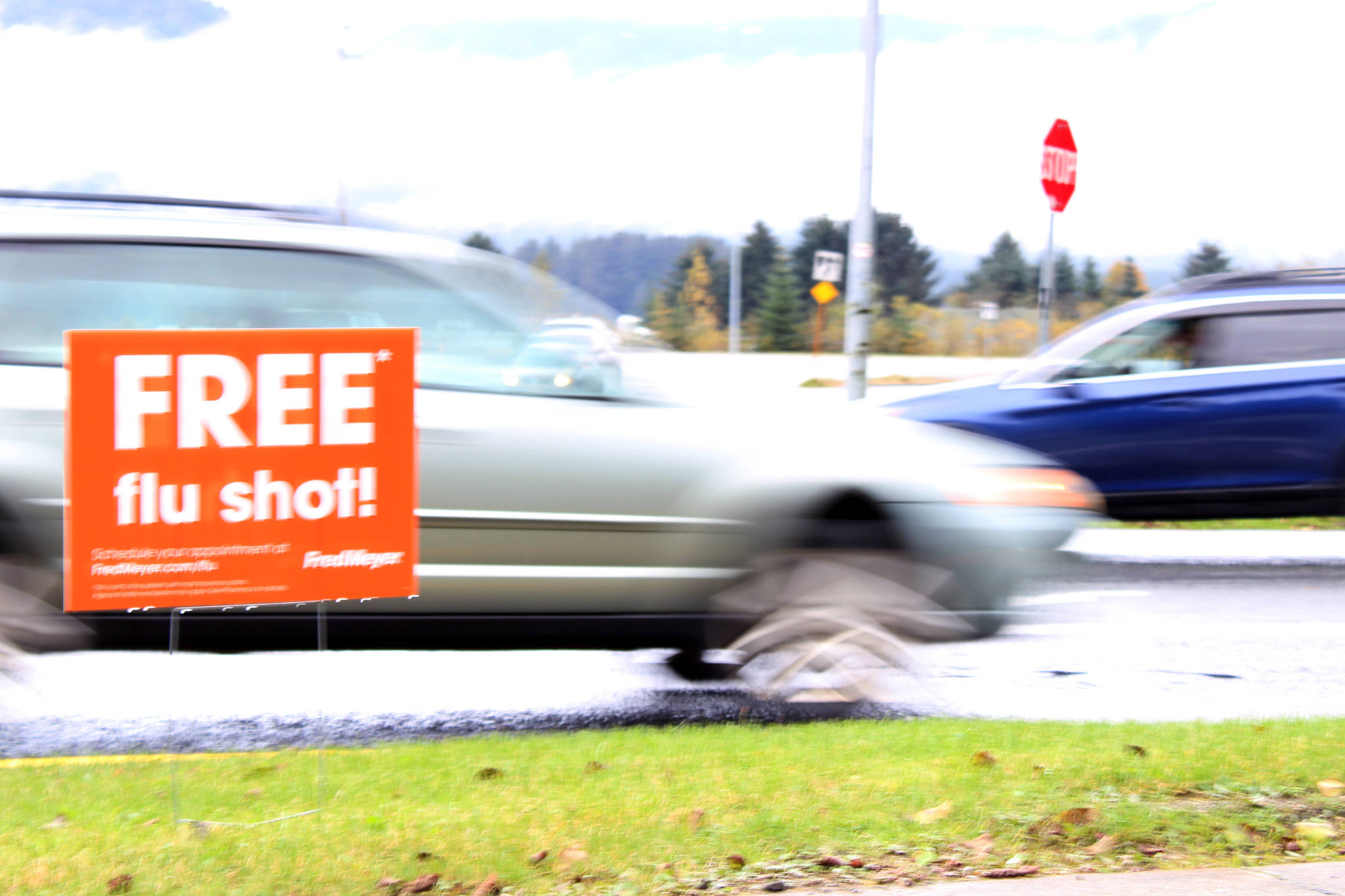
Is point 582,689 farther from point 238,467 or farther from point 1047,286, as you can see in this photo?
point 1047,286

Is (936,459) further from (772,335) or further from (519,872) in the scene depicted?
(772,335)

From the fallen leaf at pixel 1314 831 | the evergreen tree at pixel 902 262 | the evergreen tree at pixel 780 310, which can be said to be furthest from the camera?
the evergreen tree at pixel 902 262

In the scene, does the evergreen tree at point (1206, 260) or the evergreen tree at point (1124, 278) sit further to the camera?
the evergreen tree at point (1124, 278)

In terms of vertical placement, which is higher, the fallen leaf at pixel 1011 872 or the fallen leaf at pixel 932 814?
the fallen leaf at pixel 932 814

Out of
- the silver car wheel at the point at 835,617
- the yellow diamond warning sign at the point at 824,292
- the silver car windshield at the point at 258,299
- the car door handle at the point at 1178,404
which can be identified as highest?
the yellow diamond warning sign at the point at 824,292

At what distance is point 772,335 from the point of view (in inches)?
2357

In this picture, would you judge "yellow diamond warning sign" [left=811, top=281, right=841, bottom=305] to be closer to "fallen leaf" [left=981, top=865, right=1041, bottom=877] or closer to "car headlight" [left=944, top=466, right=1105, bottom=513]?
"car headlight" [left=944, top=466, right=1105, bottom=513]

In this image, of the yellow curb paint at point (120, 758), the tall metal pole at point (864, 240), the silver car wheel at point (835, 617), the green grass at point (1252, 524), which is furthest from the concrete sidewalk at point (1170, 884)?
the tall metal pole at point (864, 240)

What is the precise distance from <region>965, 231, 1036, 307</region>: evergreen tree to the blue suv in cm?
4686

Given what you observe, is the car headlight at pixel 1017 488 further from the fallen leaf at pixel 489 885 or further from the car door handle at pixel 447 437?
the fallen leaf at pixel 489 885

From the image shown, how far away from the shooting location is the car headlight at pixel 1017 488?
515cm

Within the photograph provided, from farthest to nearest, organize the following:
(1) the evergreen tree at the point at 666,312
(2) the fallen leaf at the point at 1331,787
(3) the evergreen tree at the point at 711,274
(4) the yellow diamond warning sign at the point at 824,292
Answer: (3) the evergreen tree at the point at 711,274, (1) the evergreen tree at the point at 666,312, (4) the yellow diamond warning sign at the point at 824,292, (2) the fallen leaf at the point at 1331,787

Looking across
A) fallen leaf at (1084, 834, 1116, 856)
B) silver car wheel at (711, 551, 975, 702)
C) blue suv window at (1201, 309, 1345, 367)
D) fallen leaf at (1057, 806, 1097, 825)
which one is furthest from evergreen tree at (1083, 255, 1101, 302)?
→ fallen leaf at (1084, 834, 1116, 856)

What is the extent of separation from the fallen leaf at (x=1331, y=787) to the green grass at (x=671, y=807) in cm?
3
